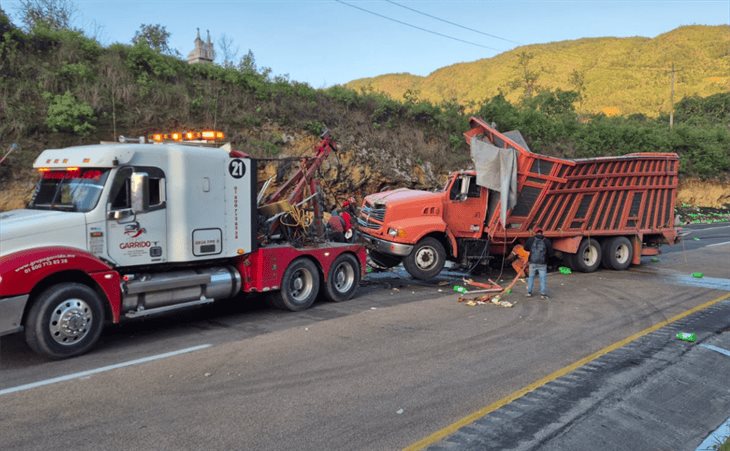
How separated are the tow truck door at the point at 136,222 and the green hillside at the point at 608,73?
62.6 metres

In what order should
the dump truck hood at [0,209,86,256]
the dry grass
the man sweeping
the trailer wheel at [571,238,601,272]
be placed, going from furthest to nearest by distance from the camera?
the dry grass < the trailer wheel at [571,238,601,272] < the man sweeping < the dump truck hood at [0,209,86,256]

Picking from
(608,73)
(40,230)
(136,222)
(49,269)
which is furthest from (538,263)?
(608,73)

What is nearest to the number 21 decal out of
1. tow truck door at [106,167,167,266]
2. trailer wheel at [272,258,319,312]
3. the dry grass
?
tow truck door at [106,167,167,266]

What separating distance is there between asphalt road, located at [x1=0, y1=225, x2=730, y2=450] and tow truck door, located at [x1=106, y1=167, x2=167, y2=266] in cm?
120

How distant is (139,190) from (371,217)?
20.9 feet

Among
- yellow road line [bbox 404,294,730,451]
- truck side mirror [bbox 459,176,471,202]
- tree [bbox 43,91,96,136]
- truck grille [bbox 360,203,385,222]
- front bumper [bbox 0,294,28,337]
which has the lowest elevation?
yellow road line [bbox 404,294,730,451]

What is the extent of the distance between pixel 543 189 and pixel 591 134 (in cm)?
2425

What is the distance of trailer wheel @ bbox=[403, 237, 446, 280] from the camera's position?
39.5 feet

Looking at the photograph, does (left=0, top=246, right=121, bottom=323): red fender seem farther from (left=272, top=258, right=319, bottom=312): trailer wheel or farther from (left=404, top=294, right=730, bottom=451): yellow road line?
(left=404, top=294, right=730, bottom=451): yellow road line

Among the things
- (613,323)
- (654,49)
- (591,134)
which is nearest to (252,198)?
(613,323)

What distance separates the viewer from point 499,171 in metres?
12.6

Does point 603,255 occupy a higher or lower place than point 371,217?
lower

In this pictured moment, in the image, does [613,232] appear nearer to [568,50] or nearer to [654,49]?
[654,49]

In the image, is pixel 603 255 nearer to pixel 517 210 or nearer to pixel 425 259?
pixel 517 210
